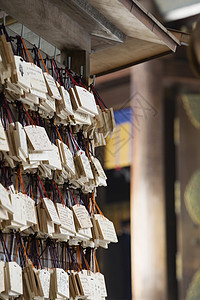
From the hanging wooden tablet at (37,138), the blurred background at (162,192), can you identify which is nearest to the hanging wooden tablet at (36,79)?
the hanging wooden tablet at (37,138)

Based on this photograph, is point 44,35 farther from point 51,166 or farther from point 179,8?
point 179,8

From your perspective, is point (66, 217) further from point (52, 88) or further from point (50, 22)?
point (50, 22)

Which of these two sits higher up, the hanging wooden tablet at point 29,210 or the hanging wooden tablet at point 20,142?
the hanging wooden tablet at point 20,142

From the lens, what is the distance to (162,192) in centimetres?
644

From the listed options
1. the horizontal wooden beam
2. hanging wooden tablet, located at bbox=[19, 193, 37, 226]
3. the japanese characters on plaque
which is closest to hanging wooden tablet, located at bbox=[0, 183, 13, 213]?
the japanese characters on plaque

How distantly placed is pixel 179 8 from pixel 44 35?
2689mm

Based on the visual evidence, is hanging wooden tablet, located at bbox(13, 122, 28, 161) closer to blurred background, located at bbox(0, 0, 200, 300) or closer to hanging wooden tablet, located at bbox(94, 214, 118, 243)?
hanging wooden tablet, located at bbox(94, 214, 118, 243)

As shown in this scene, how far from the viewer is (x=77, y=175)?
290cm

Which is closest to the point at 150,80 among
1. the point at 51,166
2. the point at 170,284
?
the point at 170,284

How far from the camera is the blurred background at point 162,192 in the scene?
632 cm

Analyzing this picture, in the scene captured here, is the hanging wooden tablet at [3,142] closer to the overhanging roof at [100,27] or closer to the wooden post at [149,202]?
the overhanging roof at [100,27]

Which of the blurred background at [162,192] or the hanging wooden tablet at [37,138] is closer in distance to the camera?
the hanging wooden tablet at [37,138]

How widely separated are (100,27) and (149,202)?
136 inches

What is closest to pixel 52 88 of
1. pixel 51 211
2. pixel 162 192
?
pixel 51 211
